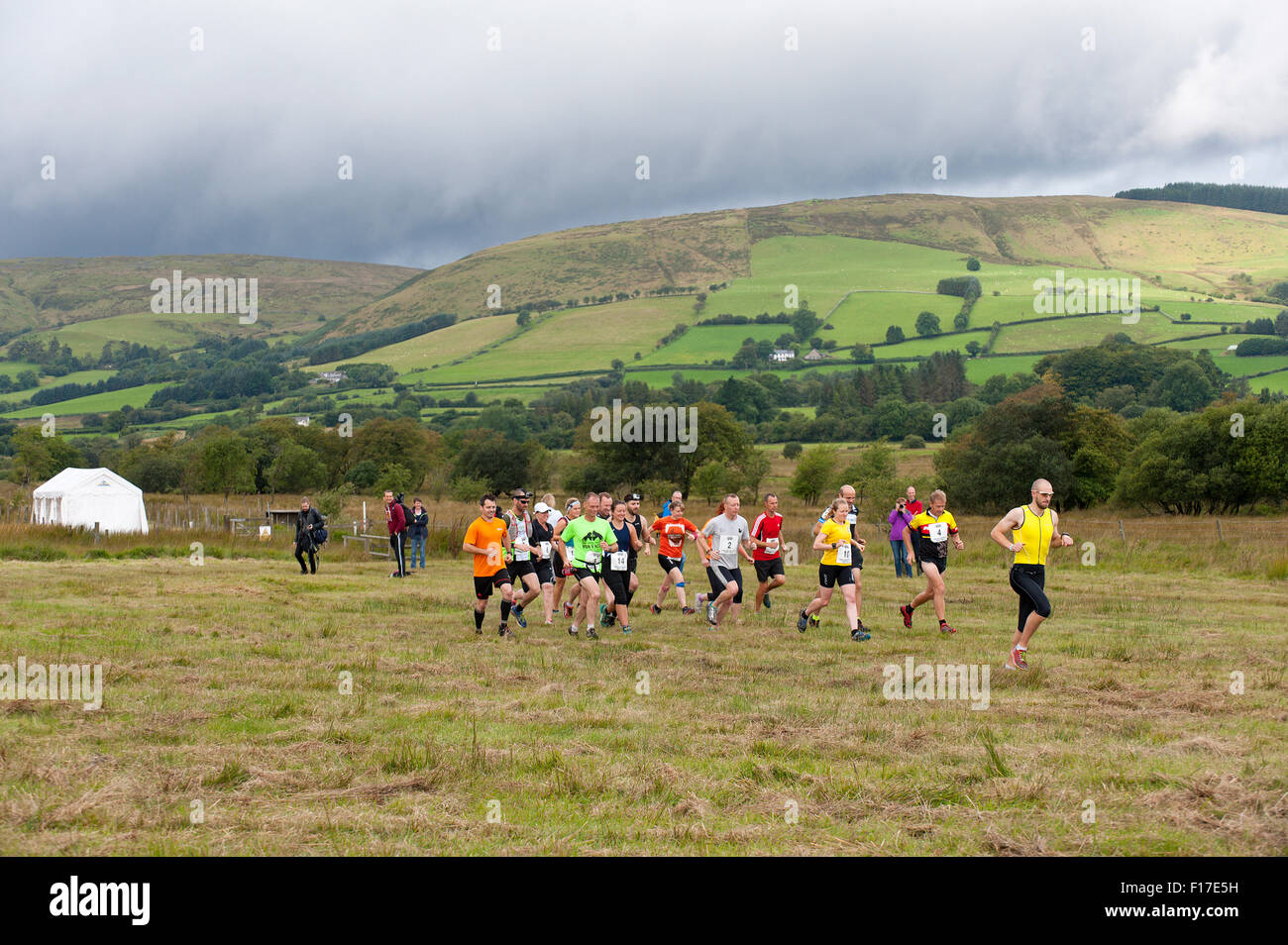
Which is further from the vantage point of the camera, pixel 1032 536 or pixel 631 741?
pixel 1032 536

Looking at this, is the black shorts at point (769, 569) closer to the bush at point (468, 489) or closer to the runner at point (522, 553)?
the runner at point (522, 553)

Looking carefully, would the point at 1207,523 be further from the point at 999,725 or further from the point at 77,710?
the point at 77,710

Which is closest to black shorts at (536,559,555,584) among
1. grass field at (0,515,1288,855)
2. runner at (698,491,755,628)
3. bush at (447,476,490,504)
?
grass field at (0,515,1288,855)

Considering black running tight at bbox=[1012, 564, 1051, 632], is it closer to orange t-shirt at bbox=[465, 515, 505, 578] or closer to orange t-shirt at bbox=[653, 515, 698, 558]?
orange t-shirt at bbox=[653, 515, 698, 558]

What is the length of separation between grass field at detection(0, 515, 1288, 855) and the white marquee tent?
2836 cm

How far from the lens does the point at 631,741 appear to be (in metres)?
8.70

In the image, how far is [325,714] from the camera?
9.66 m

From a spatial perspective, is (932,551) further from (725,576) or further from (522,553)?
(522,553)

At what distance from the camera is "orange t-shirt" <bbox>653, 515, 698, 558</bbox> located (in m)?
17.4

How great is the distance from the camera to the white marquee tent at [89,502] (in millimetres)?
41594

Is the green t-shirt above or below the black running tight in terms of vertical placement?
above

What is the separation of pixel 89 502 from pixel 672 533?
33189 mm

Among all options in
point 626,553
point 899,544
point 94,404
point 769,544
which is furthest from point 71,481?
point 94,404

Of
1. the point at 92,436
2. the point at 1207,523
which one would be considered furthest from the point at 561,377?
the point at 1207,523
